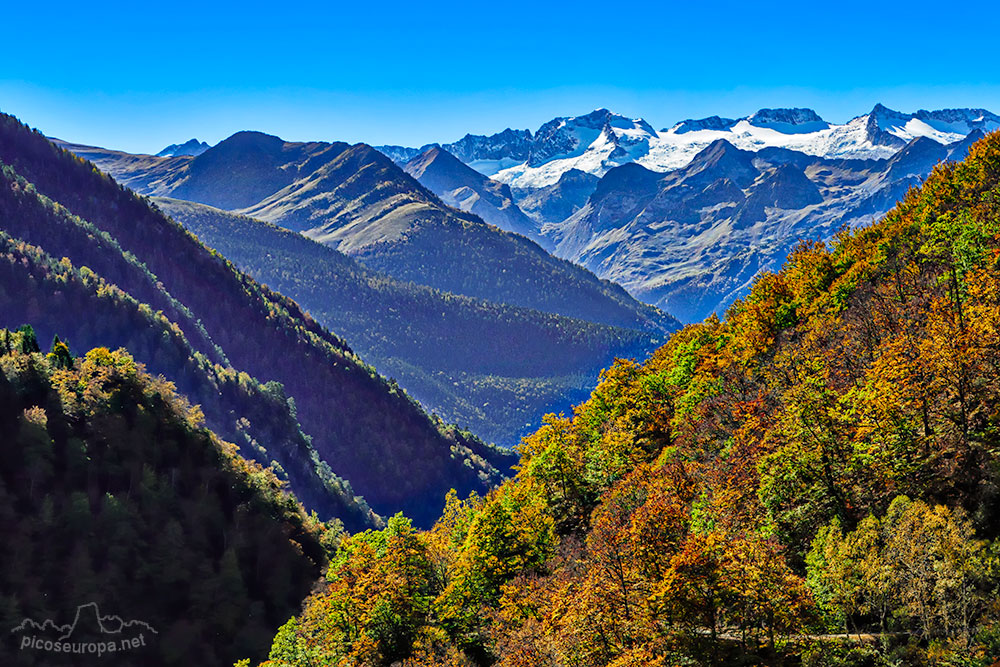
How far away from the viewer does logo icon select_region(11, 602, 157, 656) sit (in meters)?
85.8

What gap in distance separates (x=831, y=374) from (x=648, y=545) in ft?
78.0

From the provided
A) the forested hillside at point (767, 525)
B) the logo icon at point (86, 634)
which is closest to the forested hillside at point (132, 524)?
the logo icon at point (86, 634)

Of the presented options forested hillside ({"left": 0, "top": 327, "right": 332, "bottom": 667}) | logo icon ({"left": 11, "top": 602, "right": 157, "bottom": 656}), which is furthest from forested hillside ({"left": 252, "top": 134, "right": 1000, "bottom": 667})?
forested hillside ({"left": 0, "top": 327, "right": 332, "bottom": 667})

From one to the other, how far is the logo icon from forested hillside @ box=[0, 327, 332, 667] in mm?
341

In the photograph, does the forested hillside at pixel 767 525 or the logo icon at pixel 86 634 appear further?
the logo icon at pixel 86 634

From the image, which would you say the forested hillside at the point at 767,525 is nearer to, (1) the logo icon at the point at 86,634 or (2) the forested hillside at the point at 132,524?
(1) the logo icon at the point at 86,634

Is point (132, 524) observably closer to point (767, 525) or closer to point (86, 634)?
point (86, 634)

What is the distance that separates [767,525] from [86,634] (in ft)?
279

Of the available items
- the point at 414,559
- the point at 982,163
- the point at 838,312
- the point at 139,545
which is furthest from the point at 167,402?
the point at 982,163

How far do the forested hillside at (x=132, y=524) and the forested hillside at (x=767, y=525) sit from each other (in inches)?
1500

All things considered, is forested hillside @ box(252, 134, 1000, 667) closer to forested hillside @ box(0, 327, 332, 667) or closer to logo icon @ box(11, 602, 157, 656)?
logo icon @ box(11, 602, 157, 656)

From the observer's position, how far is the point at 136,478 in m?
106

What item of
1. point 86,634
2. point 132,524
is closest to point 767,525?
point 86,634

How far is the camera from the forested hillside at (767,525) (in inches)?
1362
